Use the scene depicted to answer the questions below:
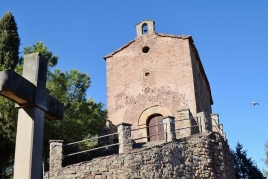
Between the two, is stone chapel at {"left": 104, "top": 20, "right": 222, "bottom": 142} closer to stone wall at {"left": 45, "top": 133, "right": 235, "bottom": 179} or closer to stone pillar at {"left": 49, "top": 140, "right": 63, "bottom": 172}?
stone wall at {"left": 45, "top": 133, "right": 235, "bottom": 179}

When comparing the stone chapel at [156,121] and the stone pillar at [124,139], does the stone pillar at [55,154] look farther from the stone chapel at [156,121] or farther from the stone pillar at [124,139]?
the stone pillar at [124,139]

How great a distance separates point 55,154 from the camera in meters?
11.4

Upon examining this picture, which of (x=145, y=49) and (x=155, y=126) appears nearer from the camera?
(x=155, y=126)

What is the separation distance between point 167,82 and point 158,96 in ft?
2.84

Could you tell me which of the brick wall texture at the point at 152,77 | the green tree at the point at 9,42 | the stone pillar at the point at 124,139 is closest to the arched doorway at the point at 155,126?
the brick wall texture at the point at 152,77

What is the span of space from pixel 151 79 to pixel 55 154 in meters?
8.00

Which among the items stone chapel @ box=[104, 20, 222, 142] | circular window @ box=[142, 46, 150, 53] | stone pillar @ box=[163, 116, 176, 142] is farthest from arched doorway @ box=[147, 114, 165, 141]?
stone pillar @ box=[163, 116, 176, 142]

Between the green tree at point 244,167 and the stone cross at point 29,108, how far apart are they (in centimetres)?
1794

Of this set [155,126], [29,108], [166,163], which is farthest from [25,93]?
[155,126]

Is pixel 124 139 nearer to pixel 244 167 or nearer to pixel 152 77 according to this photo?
pixel 152 77

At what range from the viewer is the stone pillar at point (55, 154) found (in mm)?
11258

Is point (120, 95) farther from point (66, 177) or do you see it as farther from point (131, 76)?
point (66, 177)

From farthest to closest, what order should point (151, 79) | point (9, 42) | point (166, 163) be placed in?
point (151, 79)
point (9, 42)
point (166, 163)

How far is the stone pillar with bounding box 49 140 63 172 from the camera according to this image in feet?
36.9
